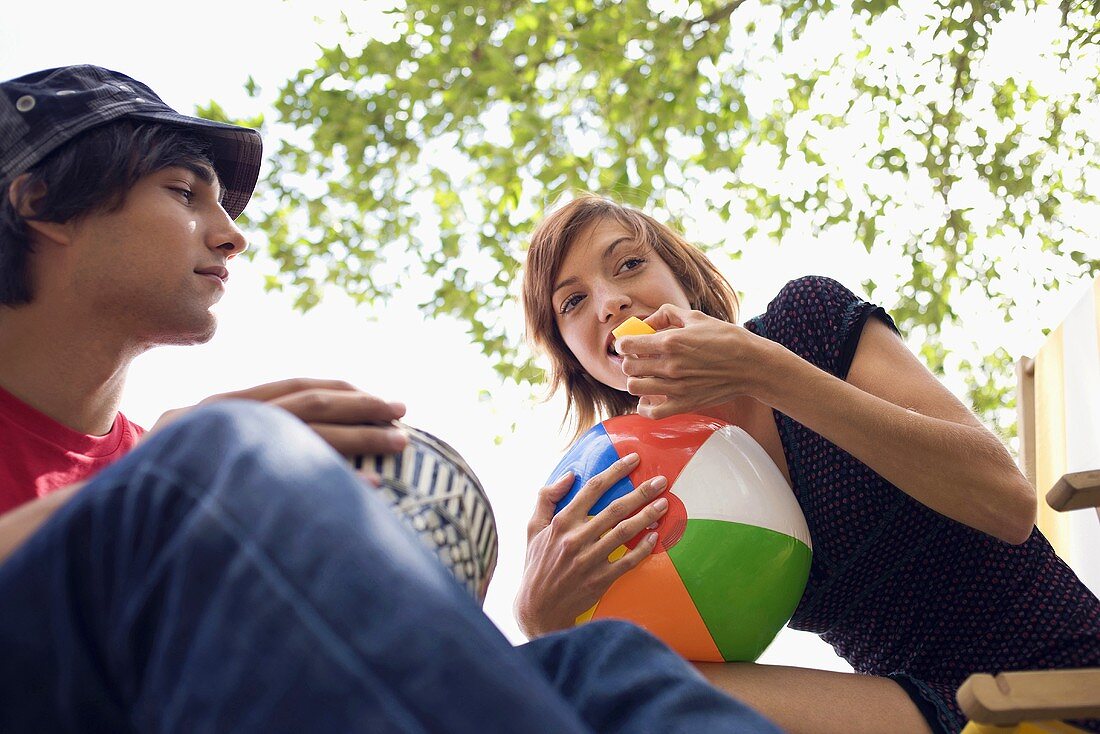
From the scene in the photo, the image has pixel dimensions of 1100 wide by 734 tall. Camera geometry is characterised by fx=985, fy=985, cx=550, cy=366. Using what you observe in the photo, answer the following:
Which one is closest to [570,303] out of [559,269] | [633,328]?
[559,269]

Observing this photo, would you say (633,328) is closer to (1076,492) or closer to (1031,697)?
(1076,492)

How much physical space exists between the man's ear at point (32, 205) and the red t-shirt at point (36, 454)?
0.25m

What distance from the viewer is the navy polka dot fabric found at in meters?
Answer: 1.56

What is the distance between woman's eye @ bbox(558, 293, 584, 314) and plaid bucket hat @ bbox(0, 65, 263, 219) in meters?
0.71

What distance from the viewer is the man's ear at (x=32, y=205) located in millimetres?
1531

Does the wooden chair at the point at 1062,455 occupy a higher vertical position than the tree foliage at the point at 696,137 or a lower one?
lower

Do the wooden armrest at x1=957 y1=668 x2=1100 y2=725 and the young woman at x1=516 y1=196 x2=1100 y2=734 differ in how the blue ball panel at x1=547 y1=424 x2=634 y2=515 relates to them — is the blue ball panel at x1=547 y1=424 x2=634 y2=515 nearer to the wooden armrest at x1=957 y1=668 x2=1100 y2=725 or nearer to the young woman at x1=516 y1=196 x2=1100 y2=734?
the young woman at x1=516 y1=196 x2=1100 y2=734

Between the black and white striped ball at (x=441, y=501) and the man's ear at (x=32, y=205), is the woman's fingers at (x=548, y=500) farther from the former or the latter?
the man's ear at (x=32, y=205)

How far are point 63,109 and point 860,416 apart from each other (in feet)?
4.32

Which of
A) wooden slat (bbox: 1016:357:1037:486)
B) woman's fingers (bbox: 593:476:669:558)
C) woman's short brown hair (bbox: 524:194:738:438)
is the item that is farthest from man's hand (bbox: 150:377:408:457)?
wooden slat (bbox: 1016:357:1037:486)

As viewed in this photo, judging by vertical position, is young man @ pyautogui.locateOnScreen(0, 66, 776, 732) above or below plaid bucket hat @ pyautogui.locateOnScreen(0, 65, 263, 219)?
below

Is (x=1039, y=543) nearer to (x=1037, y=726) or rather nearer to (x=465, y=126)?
(x=1037, y=726)

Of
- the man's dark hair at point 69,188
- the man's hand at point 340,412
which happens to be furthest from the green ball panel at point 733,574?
the man's dark hair at point 69,188

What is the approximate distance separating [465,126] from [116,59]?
1435 mm
